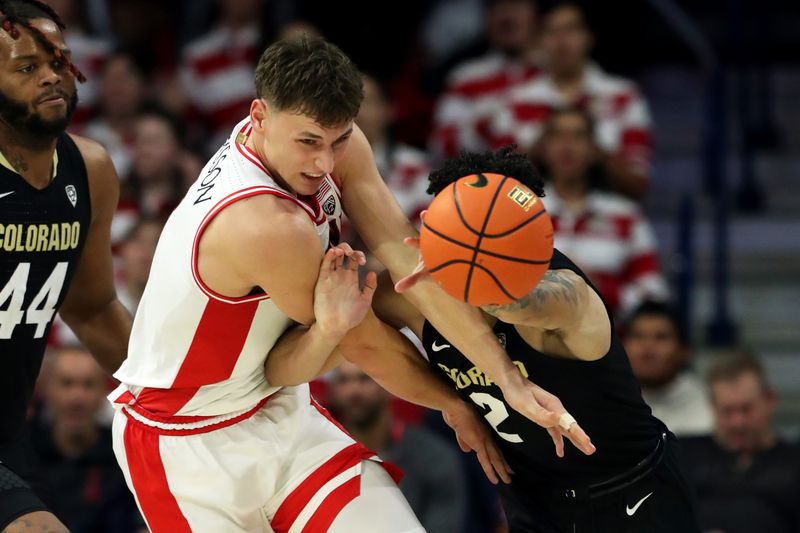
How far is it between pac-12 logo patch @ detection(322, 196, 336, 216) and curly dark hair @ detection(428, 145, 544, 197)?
396 mm

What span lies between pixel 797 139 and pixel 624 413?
5946 millimetres

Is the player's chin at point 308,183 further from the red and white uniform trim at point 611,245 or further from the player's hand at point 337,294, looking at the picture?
the red and white uniform trim at point 611,245

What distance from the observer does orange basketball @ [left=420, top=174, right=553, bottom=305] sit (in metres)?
4.01

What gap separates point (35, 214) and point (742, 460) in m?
4.24

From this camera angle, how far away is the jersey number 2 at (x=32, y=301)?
480 centimetres

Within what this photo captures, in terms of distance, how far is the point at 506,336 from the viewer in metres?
4.54

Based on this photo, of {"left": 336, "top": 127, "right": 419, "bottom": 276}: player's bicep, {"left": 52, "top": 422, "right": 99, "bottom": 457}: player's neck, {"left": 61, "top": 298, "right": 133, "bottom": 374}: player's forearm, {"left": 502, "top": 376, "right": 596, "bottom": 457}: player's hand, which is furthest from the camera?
{"left": 52, "top": 422, "right": 99, "bottom": 457}: player's neck

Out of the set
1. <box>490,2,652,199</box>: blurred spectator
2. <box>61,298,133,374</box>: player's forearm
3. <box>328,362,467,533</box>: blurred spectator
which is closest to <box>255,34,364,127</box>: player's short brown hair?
<box>61,298,133,374</box>: player's forearm

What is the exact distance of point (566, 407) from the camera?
14.8 feet

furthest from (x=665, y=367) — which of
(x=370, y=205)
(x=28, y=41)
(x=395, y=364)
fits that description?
(x=28, y=41)

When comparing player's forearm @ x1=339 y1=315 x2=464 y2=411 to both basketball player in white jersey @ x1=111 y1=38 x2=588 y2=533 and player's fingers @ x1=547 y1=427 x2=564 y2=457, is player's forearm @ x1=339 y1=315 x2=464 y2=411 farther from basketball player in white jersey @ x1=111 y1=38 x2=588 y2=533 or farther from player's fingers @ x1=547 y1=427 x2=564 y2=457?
player's fingers @ x1=547 y1=427 x2=564 y2=457

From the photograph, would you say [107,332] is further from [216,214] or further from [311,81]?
[311,81]

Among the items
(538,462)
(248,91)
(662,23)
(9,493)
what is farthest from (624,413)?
(662,23)

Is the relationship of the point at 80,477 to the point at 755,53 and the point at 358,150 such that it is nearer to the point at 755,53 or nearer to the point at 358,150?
the point at 358,150
